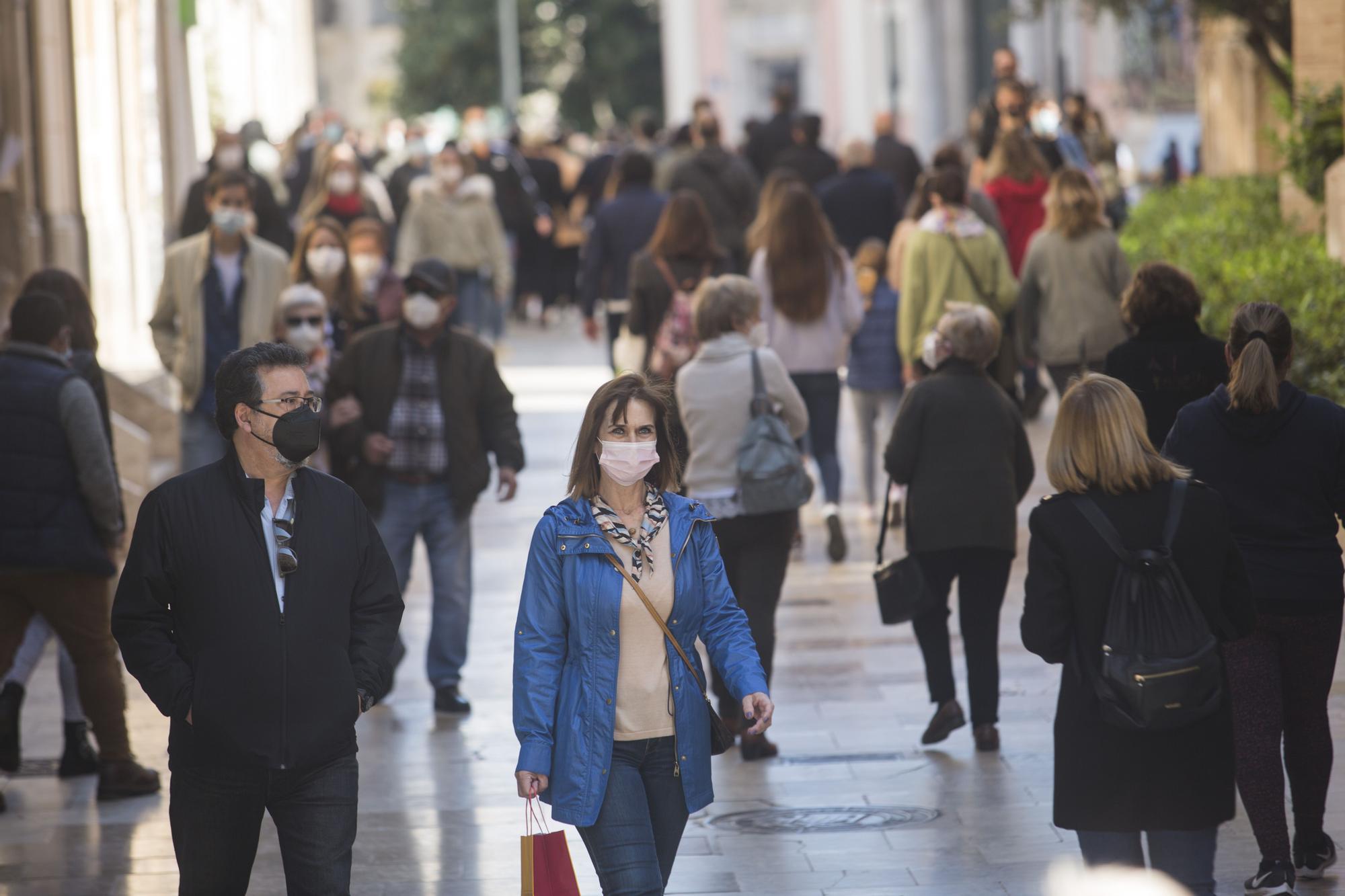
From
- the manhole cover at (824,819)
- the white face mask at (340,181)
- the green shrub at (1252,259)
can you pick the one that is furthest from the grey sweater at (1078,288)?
the white face mask at (340,181)

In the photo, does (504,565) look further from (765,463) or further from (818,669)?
(765,463)

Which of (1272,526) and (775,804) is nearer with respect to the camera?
(1272,526)

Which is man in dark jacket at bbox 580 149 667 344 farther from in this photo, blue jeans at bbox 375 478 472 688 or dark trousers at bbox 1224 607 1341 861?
dark trousers at bbox 1224 607 1341 861

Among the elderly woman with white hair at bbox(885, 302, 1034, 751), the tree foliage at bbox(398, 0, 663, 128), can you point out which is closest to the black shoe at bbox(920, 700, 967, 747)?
the elderly woman with white hair at bbox(885, 302, 1034, 751)

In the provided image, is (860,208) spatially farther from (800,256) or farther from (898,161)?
(800,256)

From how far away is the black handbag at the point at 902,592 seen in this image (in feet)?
26.7

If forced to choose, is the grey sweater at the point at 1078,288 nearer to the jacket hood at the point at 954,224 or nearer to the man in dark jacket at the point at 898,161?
the jacket hood at the point at 954,224

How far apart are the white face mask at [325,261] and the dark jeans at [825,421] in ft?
8.58

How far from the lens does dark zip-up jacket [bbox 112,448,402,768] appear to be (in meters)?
4.91

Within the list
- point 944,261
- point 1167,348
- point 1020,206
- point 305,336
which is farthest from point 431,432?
point 1020,206

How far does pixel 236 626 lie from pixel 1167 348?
4282 mm

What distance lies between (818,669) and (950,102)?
37.2 m

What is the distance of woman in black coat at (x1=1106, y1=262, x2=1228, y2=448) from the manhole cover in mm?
1748

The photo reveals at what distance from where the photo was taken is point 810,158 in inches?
735
